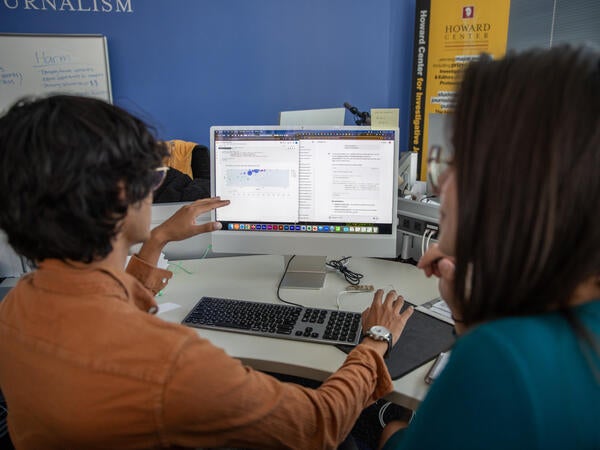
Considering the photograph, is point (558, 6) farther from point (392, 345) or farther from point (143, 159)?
point (143, 159)

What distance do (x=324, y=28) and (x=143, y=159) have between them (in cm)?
309

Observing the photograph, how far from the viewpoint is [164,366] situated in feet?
2.02

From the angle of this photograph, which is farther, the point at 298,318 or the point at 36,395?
the point at 298,318

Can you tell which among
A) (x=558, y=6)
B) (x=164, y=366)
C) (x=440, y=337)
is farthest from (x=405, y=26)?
(x=164, y=366)

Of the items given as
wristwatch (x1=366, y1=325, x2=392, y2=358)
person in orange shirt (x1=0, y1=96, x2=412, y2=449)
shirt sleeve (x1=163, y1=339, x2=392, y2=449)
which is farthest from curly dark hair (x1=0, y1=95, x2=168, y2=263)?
wristwatch (x1=366, y1=325, x2=392, y2=358)

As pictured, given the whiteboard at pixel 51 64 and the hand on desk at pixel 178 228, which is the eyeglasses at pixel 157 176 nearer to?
the hand on desk at pixel 178 228

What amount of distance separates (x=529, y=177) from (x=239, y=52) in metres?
3.35

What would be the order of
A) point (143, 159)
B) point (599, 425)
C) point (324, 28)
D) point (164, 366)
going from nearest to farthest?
point (599, 425) → point (164, 366) → point (143, 159) → point (324, 28)

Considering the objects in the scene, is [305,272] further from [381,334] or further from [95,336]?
[95,336]

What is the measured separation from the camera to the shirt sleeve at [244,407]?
63 centimetres

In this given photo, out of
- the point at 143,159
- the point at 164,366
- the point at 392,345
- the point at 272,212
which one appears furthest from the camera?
the point at 272,212

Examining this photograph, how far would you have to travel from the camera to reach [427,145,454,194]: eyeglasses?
0.61 meters

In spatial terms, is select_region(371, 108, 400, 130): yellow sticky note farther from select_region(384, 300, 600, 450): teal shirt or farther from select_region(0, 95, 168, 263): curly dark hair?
select_region(384, 300, 600, 450): teal shirt

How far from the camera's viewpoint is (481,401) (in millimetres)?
483
